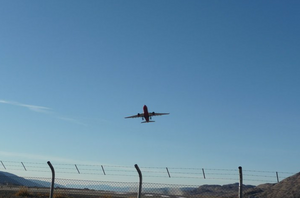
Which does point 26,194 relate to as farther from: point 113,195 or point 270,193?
point 270,193

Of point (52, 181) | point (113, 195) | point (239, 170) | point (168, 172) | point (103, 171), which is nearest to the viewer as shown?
point (239, 170)

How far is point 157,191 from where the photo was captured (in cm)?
2659

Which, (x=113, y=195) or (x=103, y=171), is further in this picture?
(x=113, y=195)

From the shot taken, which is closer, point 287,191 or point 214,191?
point 214,191

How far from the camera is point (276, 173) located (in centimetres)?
2209

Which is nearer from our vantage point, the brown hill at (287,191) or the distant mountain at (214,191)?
the distant mountain at (214,191)

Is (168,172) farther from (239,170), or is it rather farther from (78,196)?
(78,196)

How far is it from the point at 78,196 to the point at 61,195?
3.19 m

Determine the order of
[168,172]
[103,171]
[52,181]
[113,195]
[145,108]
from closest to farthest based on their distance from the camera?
[52,181] < [168,172] < [103,171] < [113,195] < [145,108]

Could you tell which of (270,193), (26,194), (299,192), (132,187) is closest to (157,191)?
(132,187)

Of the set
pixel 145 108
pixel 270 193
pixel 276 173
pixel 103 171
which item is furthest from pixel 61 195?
pixel 270 193

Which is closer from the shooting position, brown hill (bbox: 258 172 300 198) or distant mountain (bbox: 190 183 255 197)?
distant mountain (bbox: 190 183 255 197)

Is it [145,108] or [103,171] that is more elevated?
[145,108]

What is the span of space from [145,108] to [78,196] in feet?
117
